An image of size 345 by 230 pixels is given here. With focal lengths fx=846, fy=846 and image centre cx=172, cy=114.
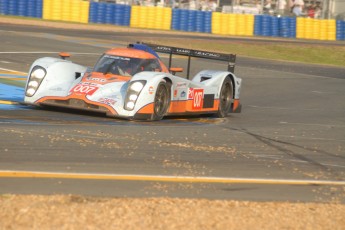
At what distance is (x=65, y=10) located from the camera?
1737 inches

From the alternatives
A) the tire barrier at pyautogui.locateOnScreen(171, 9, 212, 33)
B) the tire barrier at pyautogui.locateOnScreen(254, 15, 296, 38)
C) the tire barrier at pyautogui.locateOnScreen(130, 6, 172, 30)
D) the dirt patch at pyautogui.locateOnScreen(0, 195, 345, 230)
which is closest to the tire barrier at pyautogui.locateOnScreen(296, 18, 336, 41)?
the tire barrier at pyautogui.locateOnScreen(254, 15, 296, 38)

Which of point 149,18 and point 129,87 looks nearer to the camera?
point 129,87

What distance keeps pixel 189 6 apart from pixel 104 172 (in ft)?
127

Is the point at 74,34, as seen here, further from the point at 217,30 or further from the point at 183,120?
the point at 183,120

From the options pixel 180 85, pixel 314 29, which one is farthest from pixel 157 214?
pixel 314 29

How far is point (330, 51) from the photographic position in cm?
3934

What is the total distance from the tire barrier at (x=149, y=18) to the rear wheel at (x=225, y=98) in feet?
97.3

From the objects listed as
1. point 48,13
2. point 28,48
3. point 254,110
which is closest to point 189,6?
point 48,13

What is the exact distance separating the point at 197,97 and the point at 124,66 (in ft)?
4.57

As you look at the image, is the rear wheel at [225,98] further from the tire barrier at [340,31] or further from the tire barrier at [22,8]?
the tire barrier at [340,31]

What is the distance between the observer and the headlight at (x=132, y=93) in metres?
13.0

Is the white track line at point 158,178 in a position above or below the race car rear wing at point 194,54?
below

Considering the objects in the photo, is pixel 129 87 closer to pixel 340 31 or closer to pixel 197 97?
pixel 197 97

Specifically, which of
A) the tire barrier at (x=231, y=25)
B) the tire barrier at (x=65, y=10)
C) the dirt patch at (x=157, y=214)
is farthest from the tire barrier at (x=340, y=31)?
the dirt patch at (x=157, y=214)
